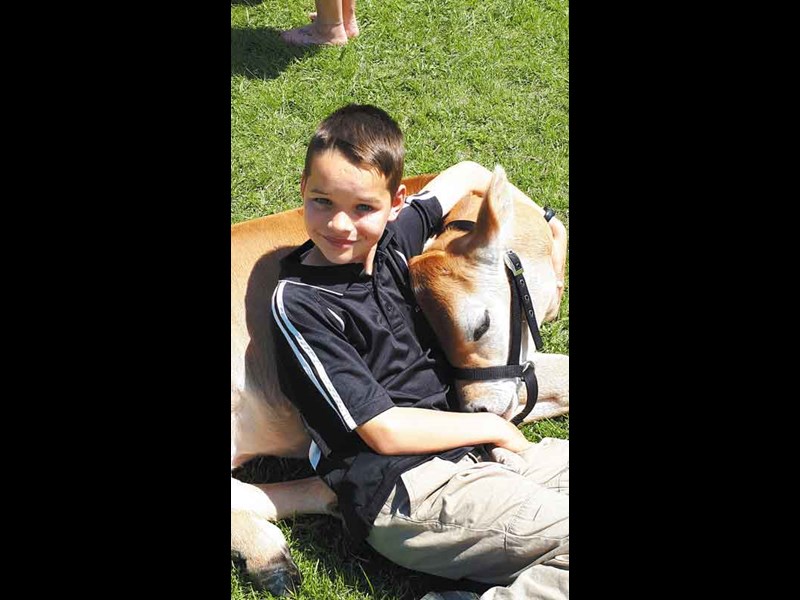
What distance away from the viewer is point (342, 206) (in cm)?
259

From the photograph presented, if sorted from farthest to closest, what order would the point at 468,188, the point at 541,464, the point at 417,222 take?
the point at 468,188 < the point at 417,222 < the point at 541,464

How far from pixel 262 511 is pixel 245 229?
41.6 inches

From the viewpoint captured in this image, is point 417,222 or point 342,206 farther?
point 417,222

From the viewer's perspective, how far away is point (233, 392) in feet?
9.37

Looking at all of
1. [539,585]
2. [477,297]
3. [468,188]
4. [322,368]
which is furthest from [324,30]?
[539,585]

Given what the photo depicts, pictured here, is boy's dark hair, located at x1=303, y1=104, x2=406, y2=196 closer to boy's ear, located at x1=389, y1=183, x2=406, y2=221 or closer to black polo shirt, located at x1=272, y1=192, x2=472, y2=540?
boy's ear, located at x1=389, y1=183, x2=406, y2=221

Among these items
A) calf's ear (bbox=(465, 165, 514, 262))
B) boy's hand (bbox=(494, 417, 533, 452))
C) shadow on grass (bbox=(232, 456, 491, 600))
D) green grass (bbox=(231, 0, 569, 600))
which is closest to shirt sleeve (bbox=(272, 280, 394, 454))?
shadow on grass (bbox=(232, 456, 491, 600))

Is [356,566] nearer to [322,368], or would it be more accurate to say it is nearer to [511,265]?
[322,368]

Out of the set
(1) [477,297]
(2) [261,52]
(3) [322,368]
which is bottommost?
(3) [322,368]

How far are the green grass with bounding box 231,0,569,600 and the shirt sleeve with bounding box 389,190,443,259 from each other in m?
0.64

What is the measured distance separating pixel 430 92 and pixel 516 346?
155 centimetres
